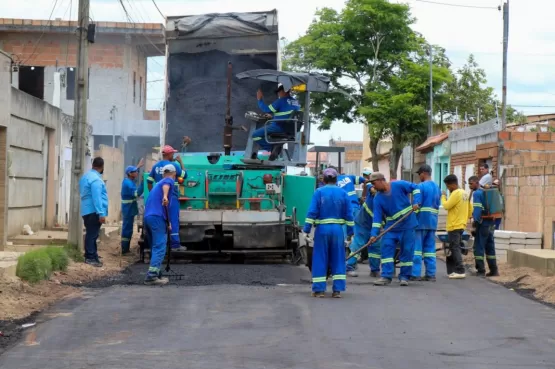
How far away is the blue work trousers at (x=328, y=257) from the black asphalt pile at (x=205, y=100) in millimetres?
5767

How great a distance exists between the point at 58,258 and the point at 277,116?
4.83m

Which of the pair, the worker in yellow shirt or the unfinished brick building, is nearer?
the worker in yellow shirt

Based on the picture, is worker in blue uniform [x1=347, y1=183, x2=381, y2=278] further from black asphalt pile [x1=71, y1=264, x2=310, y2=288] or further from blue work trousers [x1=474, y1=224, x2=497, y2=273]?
blue work trousers [x1=474, y1=224, x2=497, y2=273]

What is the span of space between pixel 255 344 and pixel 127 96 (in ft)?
99.6

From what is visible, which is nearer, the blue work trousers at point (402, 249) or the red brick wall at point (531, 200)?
the blue work trousers at point (402, 249)

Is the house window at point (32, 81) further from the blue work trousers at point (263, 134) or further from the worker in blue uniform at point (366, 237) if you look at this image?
the worker in blue uniform at point (366, 237)

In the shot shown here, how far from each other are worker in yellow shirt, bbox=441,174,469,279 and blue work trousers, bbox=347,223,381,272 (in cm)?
119

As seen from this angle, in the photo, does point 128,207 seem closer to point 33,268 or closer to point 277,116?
point 277,116

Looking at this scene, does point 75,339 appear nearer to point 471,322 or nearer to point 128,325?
point 128,325

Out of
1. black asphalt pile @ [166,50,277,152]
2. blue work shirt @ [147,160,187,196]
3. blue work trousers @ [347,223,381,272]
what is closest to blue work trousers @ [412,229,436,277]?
blue work trousers @ [347,223,381,272]

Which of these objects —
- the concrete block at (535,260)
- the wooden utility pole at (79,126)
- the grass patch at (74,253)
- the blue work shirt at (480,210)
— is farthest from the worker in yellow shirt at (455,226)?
the wooden utility pole at (79,126)

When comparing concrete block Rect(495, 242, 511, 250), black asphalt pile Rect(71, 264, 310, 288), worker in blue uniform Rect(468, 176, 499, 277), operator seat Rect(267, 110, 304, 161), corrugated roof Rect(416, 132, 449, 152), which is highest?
corrugated roof Rect(416, 132, 449, 152)

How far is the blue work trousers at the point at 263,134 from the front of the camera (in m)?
17.4

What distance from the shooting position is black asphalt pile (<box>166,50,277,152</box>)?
18.6 m
